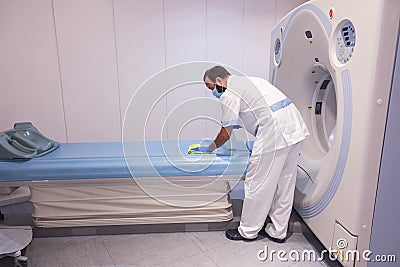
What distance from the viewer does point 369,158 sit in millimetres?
1377

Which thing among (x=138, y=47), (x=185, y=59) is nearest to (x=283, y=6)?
(x=185, y=59)

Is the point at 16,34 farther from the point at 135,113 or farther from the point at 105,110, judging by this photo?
the point at 135,113

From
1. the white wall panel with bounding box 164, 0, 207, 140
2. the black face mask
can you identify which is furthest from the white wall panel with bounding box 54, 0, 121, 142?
the black face mask

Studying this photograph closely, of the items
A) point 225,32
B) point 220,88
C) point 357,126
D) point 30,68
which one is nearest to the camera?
point 357,126

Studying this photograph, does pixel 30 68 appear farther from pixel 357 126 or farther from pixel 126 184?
pixel 357 126

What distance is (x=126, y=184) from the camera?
197 cm

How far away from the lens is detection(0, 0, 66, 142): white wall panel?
8.81ft

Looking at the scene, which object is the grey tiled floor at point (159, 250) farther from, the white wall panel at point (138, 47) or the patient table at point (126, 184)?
the white wall panel at point (138, 47)

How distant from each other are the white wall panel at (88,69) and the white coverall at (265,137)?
1.39m

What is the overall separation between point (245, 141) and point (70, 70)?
1.67 metres

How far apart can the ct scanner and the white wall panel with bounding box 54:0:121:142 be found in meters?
1.67

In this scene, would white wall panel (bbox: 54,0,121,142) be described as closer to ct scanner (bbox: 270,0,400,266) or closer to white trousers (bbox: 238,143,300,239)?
white trousers (bbox: 238,143,300,239)

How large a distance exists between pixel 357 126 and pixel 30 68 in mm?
2606

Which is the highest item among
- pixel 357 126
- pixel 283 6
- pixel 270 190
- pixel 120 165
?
pixel 283 6
